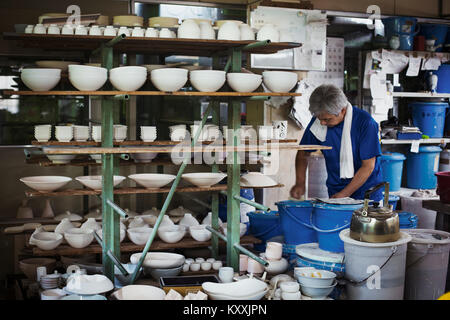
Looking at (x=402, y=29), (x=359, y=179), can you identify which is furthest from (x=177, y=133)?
(x=402, y=29)

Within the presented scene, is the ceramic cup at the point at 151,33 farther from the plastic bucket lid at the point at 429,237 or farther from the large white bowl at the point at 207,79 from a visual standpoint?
the plastic bucket lid at the point at 429,237

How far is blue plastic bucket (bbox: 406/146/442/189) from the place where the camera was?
663 cm

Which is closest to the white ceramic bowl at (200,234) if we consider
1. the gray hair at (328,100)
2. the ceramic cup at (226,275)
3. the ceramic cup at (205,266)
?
the ceramic cup at (205,266)

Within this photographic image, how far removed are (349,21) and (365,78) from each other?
0.72 m

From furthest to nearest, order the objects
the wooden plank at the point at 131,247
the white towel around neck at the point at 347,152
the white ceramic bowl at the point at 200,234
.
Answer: the white towel around neck at the point at 347,152
the white ceramic bowl at the point at 200,234
the wooden plank at the point at 131,247

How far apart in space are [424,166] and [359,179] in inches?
112

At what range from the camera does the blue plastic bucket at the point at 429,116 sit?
6.61 metres

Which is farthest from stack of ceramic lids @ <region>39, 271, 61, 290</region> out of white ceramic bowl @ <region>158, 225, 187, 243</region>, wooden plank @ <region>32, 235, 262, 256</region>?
white ceramic bowl @ <region>158, 225, 187, 243</region>

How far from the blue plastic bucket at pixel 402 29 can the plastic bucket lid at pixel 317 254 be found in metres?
3.74

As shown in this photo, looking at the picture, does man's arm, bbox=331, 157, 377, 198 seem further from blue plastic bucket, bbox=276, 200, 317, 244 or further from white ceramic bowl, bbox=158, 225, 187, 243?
white ceramic bowl, bbox=158, 225, 187, 243

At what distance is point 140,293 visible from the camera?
319 centimetres

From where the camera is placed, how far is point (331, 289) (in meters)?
3.24

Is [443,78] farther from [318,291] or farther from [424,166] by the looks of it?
[318,291]

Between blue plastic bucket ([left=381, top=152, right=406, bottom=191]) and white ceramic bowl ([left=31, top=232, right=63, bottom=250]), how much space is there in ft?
13.1
